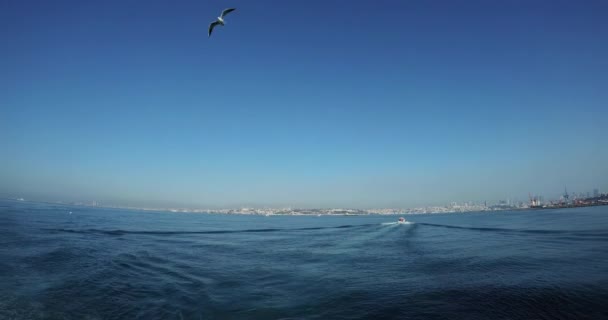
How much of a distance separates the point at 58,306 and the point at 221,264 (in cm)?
1075

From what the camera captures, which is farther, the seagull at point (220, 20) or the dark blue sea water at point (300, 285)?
the seagull at point (220, 20)

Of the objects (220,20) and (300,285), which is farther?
(300,285)

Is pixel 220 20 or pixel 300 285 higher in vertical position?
pixel 220 20

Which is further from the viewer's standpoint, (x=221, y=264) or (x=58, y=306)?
(x=221, y=264)

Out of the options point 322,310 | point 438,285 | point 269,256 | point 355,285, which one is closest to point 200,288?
point 322,310

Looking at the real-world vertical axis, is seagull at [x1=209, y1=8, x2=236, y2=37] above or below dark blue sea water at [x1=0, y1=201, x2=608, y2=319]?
above

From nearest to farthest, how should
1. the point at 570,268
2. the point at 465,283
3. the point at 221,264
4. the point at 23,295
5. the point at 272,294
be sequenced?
1. the point at 23,295
2. the point at 272,294
3. the point at 465,283
4. the point at 570,268
5. the point at 221,264

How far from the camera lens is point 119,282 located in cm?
1577

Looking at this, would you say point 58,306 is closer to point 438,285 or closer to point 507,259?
point 438,285

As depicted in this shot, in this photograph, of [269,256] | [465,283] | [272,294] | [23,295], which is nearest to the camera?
[23,295]

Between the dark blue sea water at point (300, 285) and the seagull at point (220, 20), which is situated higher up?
the seagull at point (220, 20)

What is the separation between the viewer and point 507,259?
2186 cm

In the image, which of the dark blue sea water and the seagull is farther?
the seagull

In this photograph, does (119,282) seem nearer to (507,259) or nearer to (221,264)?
(221,264)
